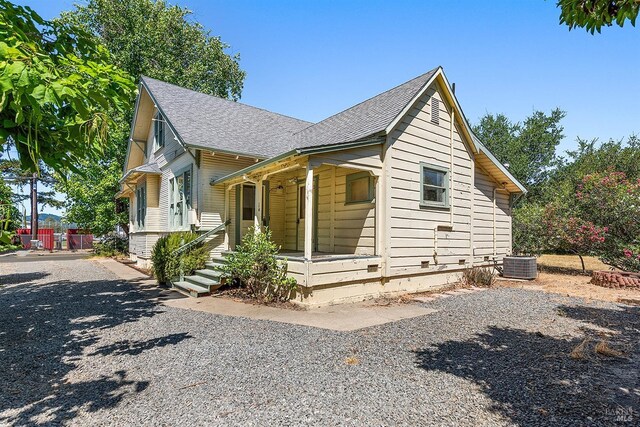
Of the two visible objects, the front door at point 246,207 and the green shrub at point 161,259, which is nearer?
the green shrub at point 161,259

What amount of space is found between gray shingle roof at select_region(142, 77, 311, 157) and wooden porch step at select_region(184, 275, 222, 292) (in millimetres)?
3802

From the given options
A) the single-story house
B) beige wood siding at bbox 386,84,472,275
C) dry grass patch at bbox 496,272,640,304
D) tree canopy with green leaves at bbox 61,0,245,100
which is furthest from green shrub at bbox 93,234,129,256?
dry grass patch at bbox 496,272,640,304

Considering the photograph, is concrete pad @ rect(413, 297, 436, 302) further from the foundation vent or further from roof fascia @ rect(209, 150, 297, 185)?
the foundation vent

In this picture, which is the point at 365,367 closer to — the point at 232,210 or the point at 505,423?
the point at 505,423

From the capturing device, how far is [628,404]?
10.3ft

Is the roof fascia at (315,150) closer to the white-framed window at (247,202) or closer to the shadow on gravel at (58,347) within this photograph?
the white-framed window at (247,202)

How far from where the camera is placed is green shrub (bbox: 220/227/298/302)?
753 centimetres

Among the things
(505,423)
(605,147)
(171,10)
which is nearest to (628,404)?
(505,423)

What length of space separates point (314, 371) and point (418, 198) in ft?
21.5

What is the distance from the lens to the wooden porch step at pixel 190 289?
8.34 m

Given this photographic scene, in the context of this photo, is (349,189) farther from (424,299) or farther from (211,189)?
(211,189)

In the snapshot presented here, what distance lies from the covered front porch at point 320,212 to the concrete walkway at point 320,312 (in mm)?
680

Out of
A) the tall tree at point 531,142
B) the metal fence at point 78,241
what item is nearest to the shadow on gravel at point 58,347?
the metal fence at point 78,241

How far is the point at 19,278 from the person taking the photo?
1193cm
